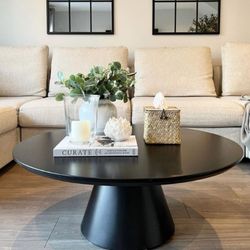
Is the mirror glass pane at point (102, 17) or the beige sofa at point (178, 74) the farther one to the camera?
the mirror glass pane at point (102, 17)

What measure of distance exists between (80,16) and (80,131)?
2.18m

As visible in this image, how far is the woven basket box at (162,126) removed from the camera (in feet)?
4.55

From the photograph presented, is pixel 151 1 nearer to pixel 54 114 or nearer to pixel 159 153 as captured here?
pixel 54 114

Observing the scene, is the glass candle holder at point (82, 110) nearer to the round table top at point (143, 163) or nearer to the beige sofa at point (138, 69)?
the round table top at point (143, 163)

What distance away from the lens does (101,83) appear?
4.80ft

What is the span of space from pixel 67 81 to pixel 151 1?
6.82 feet

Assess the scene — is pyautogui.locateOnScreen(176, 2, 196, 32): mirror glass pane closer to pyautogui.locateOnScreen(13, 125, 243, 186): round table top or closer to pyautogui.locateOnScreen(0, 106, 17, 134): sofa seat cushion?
pyautogui.locateOnScreen(0, 106, 17, 134): sofa seat cushion

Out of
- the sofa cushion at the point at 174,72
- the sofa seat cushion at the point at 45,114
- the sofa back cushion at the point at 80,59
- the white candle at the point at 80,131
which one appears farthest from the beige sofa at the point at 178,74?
the white candle at the point at 80,131

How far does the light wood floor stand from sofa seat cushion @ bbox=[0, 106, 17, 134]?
0.34 metres

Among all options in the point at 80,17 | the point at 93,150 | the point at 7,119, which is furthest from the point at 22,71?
the point at 93,150

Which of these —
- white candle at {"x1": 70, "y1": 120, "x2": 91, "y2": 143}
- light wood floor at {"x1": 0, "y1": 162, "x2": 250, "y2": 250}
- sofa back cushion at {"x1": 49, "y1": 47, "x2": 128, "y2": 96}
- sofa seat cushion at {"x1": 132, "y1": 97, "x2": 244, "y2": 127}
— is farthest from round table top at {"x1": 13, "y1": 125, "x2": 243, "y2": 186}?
sofa back cushion at {"x1": 49, "y1": 47, "x2": 128, "y2": 96}

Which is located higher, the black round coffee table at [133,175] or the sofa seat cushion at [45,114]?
the sofa seat cushion at [45,114]

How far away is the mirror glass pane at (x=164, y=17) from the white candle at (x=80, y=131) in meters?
2.16

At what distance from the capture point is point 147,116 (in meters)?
1.40
